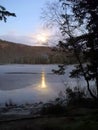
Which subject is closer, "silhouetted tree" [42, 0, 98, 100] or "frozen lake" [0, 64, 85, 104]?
"silhouetted tree" [42, 0, 98, 100]

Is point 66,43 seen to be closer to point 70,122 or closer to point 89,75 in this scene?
point 89,75

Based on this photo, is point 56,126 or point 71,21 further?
point 71,21

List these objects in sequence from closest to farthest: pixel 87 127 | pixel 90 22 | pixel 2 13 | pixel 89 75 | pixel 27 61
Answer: pixel 87 127
pixel 2 13
pixel 90 22
pixel 89 75
pixel 27 61

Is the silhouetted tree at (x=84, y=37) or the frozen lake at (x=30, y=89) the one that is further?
the frozen lake at (x=30, y=89)

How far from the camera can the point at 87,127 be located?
11086 mm

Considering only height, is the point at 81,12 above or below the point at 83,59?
above

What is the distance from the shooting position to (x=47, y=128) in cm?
1178

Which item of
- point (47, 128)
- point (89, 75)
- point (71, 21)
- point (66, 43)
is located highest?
point (71, 21)

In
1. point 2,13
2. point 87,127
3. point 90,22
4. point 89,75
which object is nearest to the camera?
point 87,127

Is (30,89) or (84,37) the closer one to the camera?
(84,37)

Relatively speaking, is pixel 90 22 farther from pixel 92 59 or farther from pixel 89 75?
pixel 89 75

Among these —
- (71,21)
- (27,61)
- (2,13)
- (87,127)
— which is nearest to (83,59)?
(71,21)

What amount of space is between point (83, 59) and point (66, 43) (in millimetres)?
1514

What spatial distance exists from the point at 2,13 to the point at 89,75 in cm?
738
